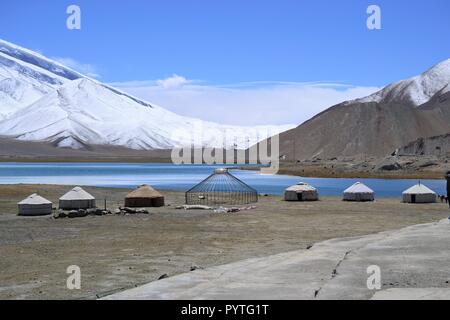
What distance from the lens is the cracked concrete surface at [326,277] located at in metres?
9.07

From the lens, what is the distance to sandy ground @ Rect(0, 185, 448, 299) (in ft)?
44.1

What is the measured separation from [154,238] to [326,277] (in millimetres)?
11475

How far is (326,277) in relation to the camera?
34.2 feet

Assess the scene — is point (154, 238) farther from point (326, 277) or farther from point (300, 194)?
point (300, 194)

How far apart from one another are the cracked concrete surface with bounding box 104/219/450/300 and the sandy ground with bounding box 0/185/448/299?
179cm

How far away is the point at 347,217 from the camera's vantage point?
28.9 m

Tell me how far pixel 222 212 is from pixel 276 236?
430 inches

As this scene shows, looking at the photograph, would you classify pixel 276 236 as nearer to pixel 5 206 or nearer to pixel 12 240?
pixel 12 240

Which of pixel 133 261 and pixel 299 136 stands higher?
pixel 299 136

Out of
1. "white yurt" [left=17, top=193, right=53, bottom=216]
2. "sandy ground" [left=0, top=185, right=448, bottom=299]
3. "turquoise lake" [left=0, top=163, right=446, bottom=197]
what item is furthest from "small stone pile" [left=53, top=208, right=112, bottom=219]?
"turquoise lake" [left=0, top=163, right=446, bottom=197]

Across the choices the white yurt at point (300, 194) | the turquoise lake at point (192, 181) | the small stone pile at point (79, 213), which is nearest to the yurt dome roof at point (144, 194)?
the small stone pile at point (79, 213)

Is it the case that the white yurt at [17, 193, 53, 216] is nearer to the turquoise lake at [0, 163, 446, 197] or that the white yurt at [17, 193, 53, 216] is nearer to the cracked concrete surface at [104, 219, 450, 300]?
the cracked concrete surface at [104, 219, 450, 300]

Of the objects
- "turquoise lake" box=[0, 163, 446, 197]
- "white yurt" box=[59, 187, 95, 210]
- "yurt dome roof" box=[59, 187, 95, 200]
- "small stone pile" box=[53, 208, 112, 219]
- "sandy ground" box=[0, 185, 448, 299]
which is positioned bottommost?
"sandy ground" box=[0, 185, 448, 299]
